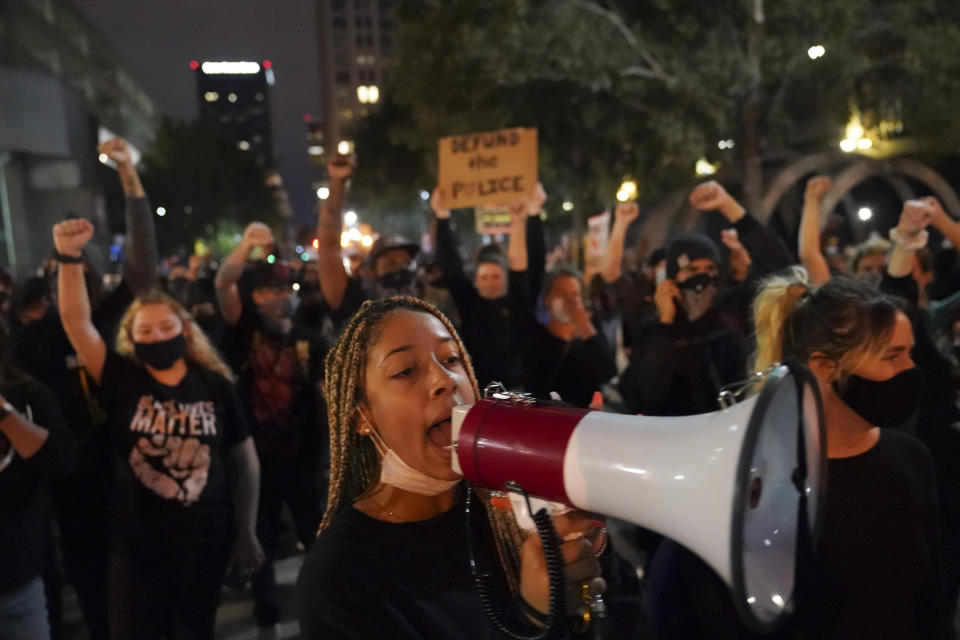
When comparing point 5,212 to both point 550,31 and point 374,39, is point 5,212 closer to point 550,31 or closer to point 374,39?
point 550,31

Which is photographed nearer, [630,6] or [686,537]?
[686,537]

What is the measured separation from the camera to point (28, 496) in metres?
2.79

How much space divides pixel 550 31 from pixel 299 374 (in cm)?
1105

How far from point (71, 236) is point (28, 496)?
1.28m

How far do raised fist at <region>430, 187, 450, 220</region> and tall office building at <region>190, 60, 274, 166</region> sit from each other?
574 ft

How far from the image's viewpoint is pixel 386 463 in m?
1.58

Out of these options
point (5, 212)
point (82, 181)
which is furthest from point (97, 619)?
point (82, 181)

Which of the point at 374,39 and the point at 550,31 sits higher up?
the point at 374,39

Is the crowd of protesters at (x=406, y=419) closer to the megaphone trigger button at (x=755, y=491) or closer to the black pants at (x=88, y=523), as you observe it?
the black pants at (x=88, y=523)

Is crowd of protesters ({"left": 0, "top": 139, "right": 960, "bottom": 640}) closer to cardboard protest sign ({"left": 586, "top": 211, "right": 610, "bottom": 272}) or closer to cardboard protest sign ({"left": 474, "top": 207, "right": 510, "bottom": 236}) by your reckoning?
cardboard protest sign ({"left": 586, "top": 211, "right": 610, "bottom": 272})

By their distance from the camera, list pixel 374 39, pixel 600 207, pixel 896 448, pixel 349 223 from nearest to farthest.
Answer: pixel 896 448 → pixel 600 207 → pixel 349 223 → pixel 374 39

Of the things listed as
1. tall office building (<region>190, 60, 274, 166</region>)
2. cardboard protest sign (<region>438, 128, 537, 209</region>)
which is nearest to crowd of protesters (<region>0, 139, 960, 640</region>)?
cardboard protest sign (<region>438, 128, 537, 209</region>)

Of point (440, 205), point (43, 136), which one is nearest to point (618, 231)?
point (440, 205)

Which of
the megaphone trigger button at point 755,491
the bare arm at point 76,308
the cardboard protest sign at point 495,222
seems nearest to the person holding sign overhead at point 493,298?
the bare arm at point 76,308
